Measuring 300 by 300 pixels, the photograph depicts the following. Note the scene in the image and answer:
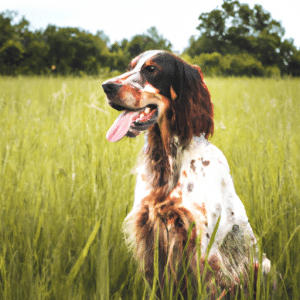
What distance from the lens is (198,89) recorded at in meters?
1.18

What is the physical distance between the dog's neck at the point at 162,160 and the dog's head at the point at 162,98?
0.05 m

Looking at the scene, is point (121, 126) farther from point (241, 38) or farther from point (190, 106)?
point (241, 38)

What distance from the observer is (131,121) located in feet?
3.27

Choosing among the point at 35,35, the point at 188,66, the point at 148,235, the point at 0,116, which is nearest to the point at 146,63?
the point at 188,66

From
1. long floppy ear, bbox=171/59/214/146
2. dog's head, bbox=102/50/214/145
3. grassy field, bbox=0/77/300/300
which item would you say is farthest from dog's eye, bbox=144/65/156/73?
grassy field, bbox=0/77/300/300

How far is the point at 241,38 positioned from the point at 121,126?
345 cm

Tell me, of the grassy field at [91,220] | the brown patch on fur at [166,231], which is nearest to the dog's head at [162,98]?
the grassy field at [91,220]

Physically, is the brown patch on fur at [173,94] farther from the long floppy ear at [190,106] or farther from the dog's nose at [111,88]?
the dog's nose at [111,88]

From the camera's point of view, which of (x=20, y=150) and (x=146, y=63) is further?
(x=20, y=150)

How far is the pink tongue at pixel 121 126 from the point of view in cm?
94

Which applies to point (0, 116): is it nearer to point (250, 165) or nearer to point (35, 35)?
point (250, 165)

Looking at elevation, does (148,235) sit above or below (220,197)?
below

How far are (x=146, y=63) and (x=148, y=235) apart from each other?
69 centimetres

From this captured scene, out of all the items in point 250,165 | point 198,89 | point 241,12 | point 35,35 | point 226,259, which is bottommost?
point 226,259
